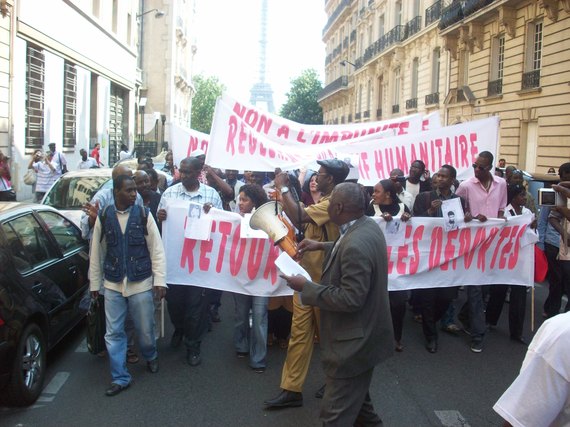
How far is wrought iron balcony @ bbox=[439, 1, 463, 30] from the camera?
25.9 m

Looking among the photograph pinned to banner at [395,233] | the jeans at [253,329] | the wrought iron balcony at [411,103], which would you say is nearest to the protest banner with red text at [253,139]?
the photograph pinned to banner at [395,233]

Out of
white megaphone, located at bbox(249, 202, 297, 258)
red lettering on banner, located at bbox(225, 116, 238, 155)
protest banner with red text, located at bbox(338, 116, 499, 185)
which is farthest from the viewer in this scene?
protest banner with red text, located at bbox(338, 116, 499, 185)

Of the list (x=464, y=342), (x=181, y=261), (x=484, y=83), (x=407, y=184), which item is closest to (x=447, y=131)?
(x=407, y=184)

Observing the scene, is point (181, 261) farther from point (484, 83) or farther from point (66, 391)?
point (484, 83)

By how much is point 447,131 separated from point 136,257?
15.4ft

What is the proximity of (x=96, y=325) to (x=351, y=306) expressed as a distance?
274 centimetres

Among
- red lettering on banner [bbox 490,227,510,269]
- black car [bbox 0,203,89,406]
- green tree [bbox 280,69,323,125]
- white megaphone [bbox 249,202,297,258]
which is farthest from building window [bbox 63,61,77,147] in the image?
green tree [bbox 280,69,323,125]

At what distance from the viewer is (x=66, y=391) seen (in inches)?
189

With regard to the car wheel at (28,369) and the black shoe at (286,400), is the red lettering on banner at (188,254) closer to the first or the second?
the car wheel at (28,369)

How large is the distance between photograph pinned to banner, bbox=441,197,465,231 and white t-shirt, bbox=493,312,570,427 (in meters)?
4.39

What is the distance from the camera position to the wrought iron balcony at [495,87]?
922 inches

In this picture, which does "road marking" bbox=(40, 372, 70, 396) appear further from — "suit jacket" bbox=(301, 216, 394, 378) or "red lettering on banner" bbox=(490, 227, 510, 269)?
"red lettering on banner" bbox=(490, 227, 510, 269)

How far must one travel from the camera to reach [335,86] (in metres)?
59.6

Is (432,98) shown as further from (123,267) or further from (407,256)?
(123,267)
